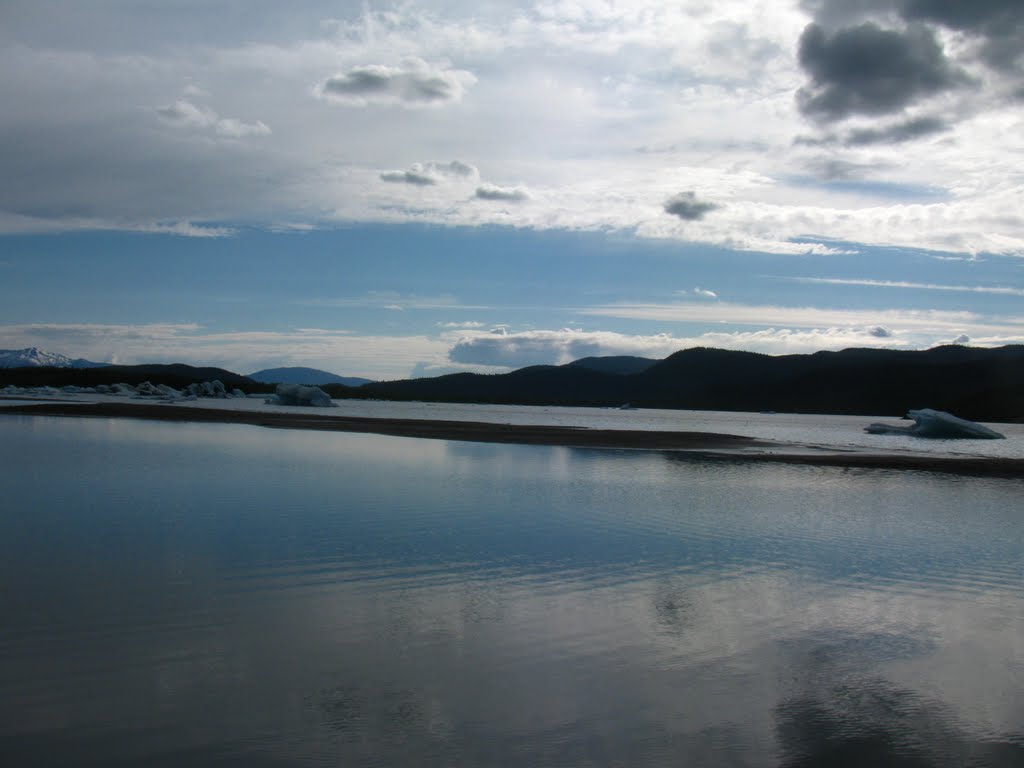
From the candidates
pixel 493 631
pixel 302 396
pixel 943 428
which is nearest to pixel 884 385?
pixel 943 428

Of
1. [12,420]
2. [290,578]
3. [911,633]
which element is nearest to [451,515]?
[290,578]

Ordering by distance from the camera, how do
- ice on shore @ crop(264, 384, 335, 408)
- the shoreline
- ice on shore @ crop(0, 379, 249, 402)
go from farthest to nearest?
ice on shore @ crop(0, 379, 249, 402)
ice on shore @ crop(264, 384, 335, 408)
the shoreline

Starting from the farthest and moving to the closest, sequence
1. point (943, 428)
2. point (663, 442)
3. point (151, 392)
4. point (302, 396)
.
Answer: point (151, 392) < point (302, 396) < point (943, 428) < point (663, 442)

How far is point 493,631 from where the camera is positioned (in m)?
9.09

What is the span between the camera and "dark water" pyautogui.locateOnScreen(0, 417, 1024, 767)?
6.32 metres

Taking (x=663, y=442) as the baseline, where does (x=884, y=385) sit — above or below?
above

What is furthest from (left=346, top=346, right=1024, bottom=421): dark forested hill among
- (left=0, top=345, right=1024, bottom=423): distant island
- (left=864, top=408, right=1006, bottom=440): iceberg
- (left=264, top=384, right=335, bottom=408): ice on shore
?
(left=264, top=384, right=335, bottom=408): ice on shore

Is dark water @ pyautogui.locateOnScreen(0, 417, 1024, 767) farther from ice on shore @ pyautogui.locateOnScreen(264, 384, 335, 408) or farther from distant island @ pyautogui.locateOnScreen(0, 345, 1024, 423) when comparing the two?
distant island @ pyautogui.locateOnScreen(0, 345, 1024, 423)

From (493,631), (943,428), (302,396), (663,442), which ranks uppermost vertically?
(302,396)

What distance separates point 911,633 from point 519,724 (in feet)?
18.2

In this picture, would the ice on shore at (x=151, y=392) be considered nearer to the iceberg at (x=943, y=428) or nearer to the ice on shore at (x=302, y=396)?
the ice on shore at (x=302, y=396)

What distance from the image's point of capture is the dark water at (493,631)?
6316mm

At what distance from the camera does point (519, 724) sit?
662cm

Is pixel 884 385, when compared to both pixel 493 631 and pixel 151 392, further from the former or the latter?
pixel 493 631
